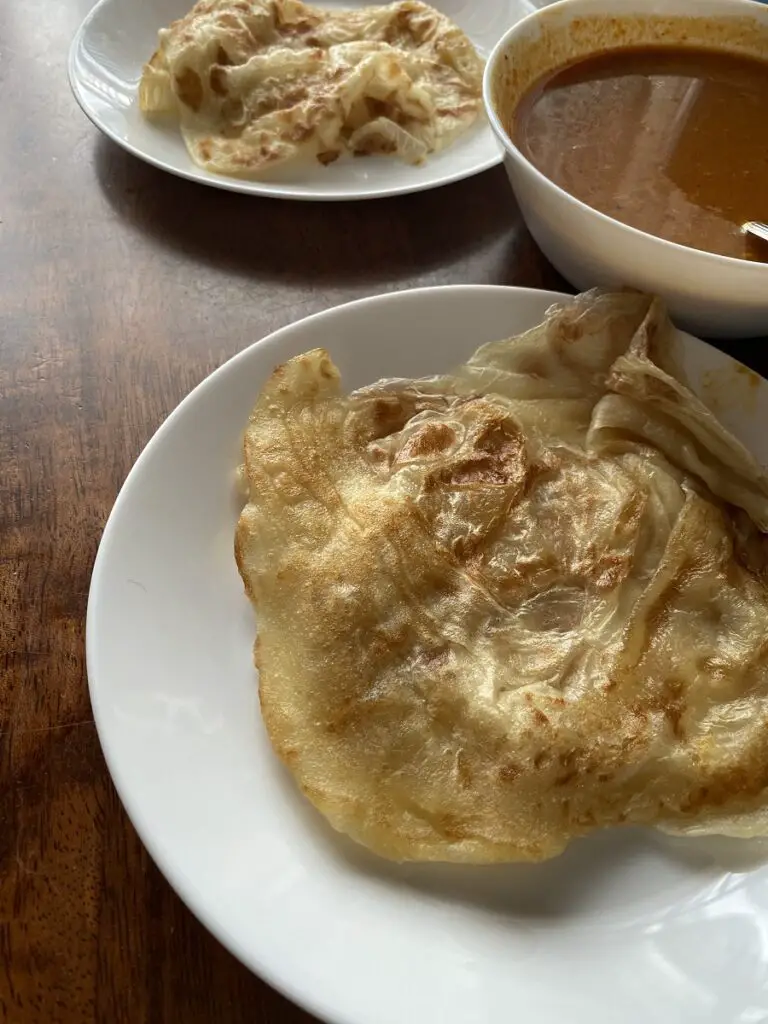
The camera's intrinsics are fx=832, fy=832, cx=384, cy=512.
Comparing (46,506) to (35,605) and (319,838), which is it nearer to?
(35,605)

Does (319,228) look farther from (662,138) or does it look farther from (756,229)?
(756,229)

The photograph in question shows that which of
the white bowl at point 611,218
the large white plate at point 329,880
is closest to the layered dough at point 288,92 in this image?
the white bowl at point 611,218

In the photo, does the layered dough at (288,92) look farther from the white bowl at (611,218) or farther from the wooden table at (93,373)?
the white bowl at (611,218)

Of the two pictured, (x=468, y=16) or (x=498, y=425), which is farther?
(x=468, y=16)

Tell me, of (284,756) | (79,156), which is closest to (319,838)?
(284,756)

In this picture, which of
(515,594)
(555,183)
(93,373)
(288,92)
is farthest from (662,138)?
(93,373)

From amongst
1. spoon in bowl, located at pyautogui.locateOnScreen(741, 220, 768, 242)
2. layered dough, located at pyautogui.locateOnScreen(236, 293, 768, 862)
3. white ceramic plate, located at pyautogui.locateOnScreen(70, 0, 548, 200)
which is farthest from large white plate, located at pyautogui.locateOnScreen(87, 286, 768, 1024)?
spoon in bowl, located at pyautogui.locateOnScreen(741, 220, 768, 242)

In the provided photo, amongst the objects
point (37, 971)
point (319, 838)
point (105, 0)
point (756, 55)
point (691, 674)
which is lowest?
point (37, 971)
